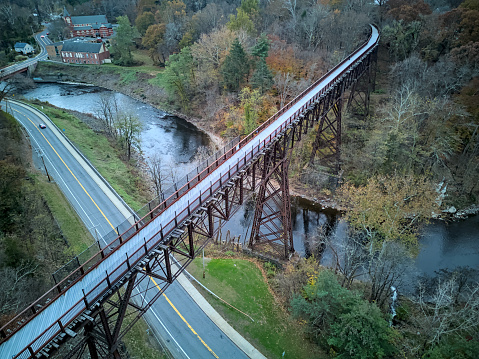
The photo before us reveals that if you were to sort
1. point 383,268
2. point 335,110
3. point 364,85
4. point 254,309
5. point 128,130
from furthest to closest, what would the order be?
point 364,85
point 128,130
point 335,110
point 254,309
point 383,268

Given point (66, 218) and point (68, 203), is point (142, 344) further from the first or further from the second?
point (68, 203)

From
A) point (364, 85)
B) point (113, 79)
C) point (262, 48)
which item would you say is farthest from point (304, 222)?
point (113, 79)

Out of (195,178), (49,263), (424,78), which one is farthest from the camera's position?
(424,78)

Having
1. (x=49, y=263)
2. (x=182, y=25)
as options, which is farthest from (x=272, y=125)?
(x=182, y=25)

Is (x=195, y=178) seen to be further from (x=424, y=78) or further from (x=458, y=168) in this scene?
(x=424, y=78)

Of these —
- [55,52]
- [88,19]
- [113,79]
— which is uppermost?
[88,19]

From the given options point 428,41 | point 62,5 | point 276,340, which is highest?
point 62,5

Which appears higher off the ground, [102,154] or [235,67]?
[235,67]
